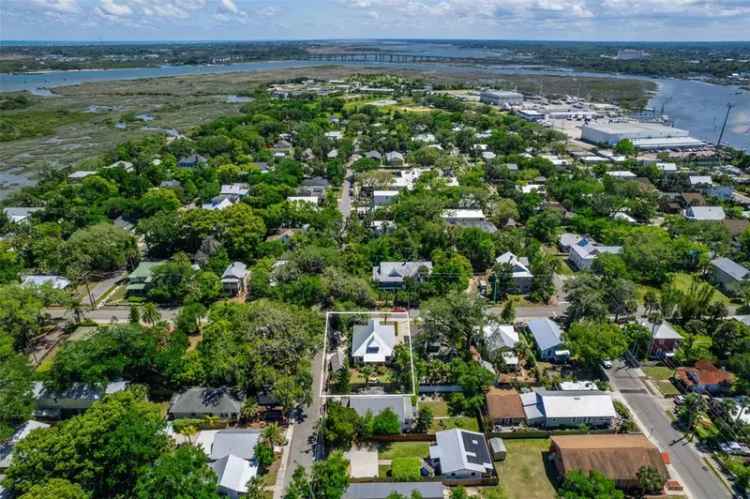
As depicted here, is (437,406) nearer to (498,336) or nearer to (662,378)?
(498,336)

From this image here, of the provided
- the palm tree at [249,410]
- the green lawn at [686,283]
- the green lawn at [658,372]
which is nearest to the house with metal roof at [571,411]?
the green lawn at [658,372]

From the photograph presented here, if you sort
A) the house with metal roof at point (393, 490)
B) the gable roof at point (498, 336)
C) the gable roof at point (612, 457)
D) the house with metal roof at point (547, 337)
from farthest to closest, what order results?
the house with metal roof at point (547, 337) → the gable roof at point (498, 336) → the gable roof at point (612, 457) → the house with metal roof at point (393, 490)

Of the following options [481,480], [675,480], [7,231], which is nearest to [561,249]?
[675,480]

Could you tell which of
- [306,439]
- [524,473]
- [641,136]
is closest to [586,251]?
[524,473]

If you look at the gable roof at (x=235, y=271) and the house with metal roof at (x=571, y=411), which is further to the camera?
the gable roof at (x=235, y=271)

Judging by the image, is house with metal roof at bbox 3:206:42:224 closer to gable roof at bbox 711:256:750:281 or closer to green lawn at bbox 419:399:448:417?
green lawn at bbox 419:399:448:417

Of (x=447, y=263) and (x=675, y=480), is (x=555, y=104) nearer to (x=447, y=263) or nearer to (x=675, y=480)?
(x=447, y=263)

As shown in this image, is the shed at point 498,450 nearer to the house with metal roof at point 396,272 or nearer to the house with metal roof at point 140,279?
the house with metal roof at point 396,272
